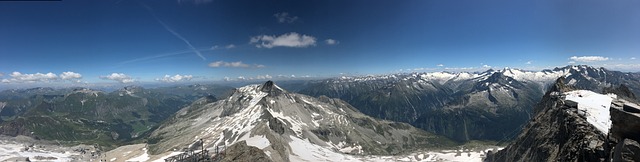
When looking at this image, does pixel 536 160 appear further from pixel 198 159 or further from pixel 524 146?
pixel 198 159

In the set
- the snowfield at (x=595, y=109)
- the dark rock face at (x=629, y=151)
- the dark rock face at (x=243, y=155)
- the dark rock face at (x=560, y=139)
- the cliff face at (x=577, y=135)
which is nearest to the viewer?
the dark rock face at (x=629, y=151)

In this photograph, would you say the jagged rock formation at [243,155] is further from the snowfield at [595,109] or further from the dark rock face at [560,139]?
the snowfield at [595,109]

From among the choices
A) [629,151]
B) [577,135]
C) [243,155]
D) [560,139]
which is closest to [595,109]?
[560,139]

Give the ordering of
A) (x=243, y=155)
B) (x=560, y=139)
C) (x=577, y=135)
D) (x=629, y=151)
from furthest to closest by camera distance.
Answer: (x=243, y=155) → (x=560, y=139) → (x=577, y=135) → (x=629, y=151)

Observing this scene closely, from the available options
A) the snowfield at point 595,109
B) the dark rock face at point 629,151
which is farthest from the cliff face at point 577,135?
the snowfield at point 595,109

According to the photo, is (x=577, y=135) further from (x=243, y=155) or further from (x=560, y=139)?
(x=243, y=155)

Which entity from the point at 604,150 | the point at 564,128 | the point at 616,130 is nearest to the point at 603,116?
the point at 564,128
